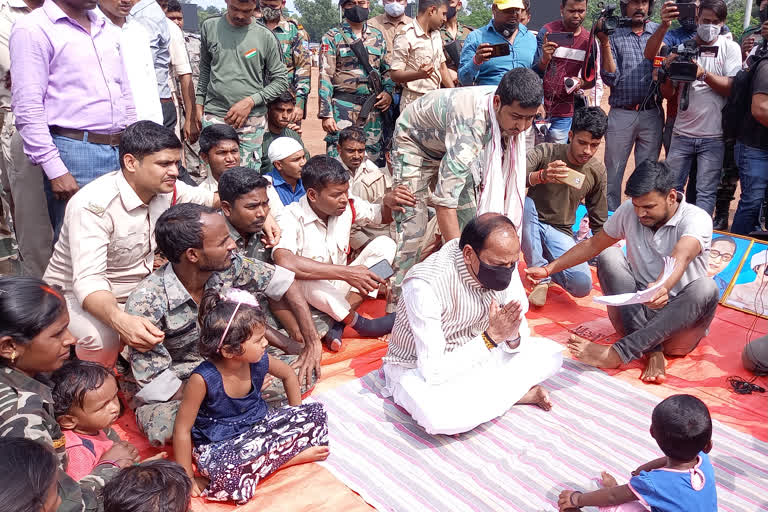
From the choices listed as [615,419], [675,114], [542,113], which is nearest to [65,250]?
[615,419]

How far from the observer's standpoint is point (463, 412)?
289cm

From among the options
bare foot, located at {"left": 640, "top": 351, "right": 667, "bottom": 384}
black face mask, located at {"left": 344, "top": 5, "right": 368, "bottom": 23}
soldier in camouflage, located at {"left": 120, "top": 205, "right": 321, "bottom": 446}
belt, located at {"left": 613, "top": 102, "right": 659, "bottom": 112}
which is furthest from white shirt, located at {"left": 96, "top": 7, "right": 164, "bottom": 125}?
belt, located at {"left": 613, "top": 102, "right": 659, "bottom": 112}

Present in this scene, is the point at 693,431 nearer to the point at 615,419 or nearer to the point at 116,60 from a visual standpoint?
the point at 615,419

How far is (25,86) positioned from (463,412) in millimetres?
2843

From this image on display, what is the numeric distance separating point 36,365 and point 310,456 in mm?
1199

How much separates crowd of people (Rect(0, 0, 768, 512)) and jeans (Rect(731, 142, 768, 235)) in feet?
0.09

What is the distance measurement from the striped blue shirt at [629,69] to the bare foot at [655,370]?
2918 mm

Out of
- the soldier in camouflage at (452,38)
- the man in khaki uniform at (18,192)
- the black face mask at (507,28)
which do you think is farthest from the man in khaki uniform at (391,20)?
the man in khaki uniform at (18,192)

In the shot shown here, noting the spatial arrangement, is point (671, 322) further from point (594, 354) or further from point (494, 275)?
point (494, 275)

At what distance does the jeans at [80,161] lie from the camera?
3.60 metres

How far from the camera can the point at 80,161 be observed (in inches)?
A: 143

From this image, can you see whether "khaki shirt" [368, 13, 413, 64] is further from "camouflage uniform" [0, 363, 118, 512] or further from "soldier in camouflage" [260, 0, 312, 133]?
"camouflage uniform" [0, 363, 118, 512]

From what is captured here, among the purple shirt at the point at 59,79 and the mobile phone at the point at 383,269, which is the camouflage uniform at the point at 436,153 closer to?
the mobile phone at the point at 383,269

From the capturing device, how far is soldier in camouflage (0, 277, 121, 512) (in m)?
2.03
